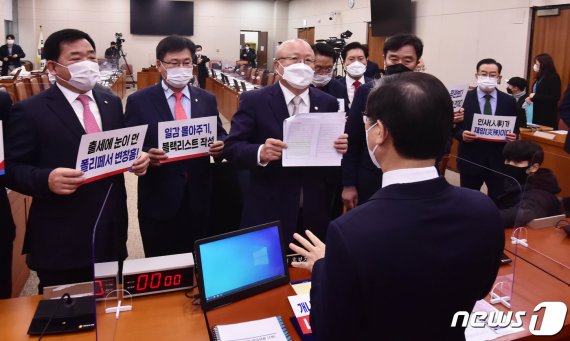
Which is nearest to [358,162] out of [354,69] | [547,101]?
[354,69]

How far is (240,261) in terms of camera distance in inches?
69.3

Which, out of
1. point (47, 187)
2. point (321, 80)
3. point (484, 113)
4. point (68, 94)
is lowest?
point (47, 187)

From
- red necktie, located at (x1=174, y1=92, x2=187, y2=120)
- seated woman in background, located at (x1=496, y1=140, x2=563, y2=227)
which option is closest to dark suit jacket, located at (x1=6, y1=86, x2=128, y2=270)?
red necktie, located at (x1=174, y1=92, x2=187, y2=120)

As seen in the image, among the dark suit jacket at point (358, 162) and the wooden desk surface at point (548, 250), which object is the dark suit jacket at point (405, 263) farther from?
the dark suit jacket at point (358, 162)

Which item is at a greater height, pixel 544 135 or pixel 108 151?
pixel 108 151

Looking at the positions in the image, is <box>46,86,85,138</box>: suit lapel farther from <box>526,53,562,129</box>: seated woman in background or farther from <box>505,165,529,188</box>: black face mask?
<box>526,53,562,129</box>: seated woman in background

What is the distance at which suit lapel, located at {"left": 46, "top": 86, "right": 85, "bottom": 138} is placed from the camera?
2018mm

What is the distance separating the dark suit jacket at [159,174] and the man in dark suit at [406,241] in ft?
5.12

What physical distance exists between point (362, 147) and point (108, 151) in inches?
52.9

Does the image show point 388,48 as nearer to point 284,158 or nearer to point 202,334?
point 284,158

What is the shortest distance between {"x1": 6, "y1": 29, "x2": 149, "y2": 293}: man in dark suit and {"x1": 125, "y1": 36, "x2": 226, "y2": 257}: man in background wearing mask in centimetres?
31

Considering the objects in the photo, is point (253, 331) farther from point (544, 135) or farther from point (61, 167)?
point (544, 135)

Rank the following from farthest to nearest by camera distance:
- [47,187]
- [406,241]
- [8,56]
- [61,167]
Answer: [8,56] → [61,167] → [47,187] → [406,241]

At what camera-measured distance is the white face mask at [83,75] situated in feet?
7.00
